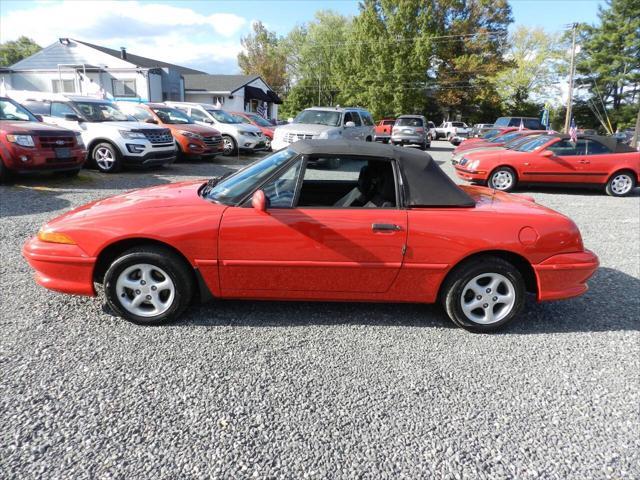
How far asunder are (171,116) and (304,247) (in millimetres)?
11683

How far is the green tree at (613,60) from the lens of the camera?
135 ft

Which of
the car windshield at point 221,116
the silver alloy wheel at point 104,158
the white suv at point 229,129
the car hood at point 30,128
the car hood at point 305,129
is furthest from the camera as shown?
the car windshield at point 221,116

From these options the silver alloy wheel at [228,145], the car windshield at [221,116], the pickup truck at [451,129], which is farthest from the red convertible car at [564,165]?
the pickup truck at [451,129]

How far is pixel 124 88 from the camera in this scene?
27.3 m

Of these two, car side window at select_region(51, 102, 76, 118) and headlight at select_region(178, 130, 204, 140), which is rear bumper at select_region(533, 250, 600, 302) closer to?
car side window at select_region(51, 102, 76, 118)

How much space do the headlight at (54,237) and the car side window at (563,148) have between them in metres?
10.5

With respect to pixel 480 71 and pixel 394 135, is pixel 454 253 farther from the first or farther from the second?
pixel 480 71

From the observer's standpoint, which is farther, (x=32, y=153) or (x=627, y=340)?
(x=32, y=153)

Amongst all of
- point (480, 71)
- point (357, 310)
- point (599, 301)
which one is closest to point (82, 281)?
point (357, 310)

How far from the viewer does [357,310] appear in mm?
3717

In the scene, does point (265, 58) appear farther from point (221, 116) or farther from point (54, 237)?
point (54, 237)

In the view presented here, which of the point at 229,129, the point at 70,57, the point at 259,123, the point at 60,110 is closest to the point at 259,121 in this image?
the point at 259,123

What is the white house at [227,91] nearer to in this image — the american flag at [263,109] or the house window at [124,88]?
the american flag at [263,109]

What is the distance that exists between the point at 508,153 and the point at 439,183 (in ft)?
26.5
